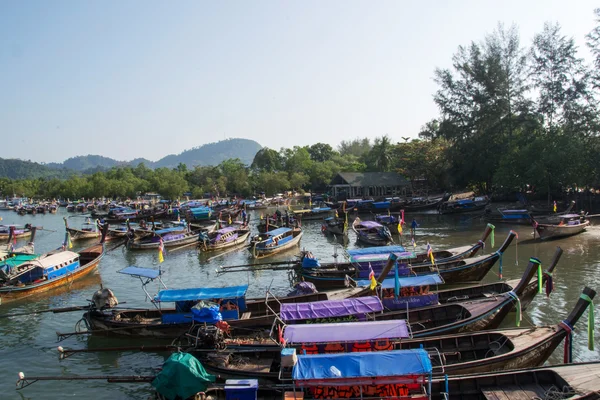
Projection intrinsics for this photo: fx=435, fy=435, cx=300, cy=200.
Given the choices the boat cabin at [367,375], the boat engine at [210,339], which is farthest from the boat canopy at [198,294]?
the boat cabin at [367,375]

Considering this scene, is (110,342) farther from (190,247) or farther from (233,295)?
(190,247)

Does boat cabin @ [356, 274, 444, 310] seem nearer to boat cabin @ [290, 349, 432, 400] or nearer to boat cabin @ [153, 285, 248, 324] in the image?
boat cabin @ [153, 285, 248, 324]

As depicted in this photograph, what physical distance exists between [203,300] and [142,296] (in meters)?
8.88

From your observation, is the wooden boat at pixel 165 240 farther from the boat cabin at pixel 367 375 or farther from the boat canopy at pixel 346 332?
the boat cabin at pixel 367 375

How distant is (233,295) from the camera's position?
16.8 metres

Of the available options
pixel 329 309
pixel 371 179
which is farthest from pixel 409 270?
pixel 371 179

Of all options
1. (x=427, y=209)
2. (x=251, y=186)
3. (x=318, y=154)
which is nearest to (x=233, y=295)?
(x=427, y=209)

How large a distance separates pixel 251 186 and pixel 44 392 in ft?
260

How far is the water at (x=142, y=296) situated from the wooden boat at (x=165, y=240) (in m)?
1.30

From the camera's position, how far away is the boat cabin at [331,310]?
1427cm

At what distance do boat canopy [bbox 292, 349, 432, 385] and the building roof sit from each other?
61485 mm

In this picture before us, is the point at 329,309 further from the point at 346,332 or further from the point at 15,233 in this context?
the point at 15,233

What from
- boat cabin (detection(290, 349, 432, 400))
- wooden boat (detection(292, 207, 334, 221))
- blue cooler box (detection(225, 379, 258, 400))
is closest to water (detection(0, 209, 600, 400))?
blue cooler box (detection(225, 379, 258, 400))

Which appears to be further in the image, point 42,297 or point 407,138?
point 407,138
